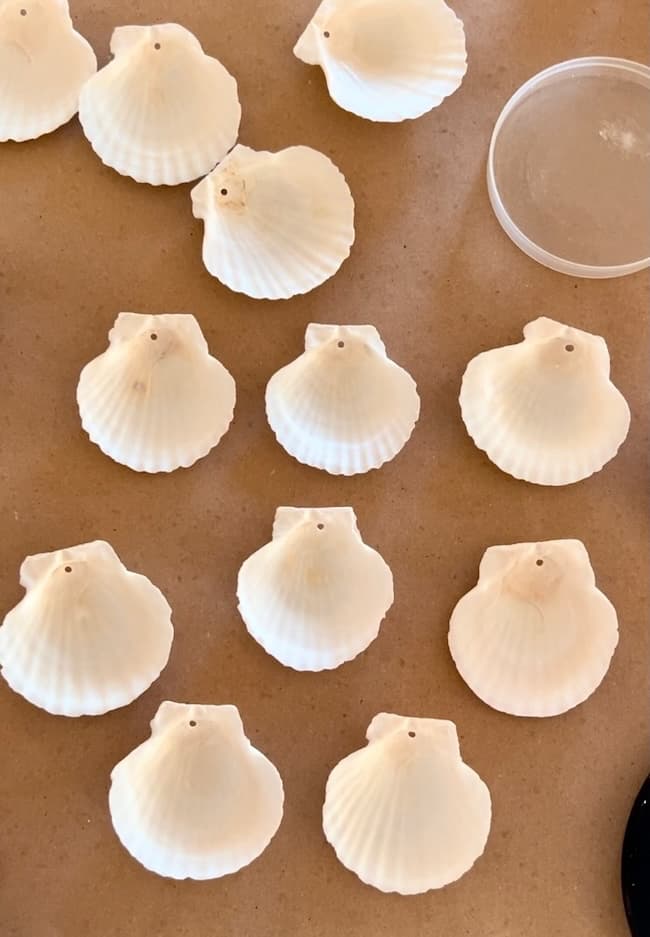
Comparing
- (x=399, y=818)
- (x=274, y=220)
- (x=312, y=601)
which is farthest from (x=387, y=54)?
(x=399, y=818)

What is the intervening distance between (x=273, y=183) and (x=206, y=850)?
420 mm

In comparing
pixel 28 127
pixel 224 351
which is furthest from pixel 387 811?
pixel 28 127

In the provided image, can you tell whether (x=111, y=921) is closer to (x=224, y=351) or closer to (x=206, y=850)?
(x=206, y=850)

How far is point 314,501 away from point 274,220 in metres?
0.19

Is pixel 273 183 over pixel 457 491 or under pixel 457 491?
over

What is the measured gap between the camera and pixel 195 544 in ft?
2.31

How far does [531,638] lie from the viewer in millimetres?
695

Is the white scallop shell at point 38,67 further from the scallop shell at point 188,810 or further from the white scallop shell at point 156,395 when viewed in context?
the scallop shell at point 188,810

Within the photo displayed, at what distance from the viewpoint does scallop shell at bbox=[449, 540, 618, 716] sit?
688mm

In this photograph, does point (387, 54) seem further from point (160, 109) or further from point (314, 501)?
point (314, 501)

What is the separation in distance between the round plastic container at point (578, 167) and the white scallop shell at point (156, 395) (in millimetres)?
231

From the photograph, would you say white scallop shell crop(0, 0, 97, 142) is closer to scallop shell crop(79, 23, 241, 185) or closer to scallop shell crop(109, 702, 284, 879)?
scallop shell crop(79, 23, 241, 185)

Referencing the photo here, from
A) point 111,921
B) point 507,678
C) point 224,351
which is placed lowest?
point 111,921

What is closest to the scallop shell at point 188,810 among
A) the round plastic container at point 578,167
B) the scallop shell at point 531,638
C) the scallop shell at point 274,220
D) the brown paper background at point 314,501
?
the brown paper background at point 314,501
